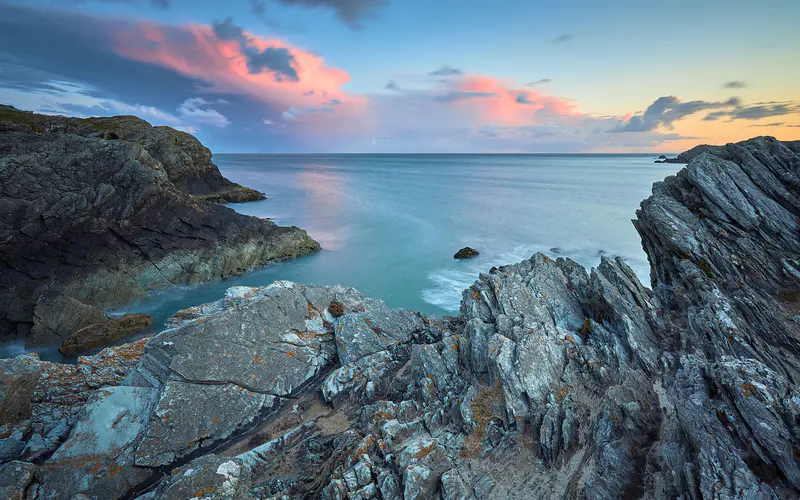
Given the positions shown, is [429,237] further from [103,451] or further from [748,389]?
[748,389]

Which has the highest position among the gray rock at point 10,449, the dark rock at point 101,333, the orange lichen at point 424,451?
the orange lichen at point 424,451

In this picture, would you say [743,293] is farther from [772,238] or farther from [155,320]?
[155,320]

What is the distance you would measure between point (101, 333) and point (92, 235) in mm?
10675

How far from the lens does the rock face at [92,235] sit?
22234mm

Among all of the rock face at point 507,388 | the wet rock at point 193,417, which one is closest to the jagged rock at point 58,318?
the rock face at point 507,388

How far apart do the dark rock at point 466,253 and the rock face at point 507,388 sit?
18.5 metres

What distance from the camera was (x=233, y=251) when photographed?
31391 millimetres

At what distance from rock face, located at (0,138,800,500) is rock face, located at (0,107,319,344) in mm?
12026

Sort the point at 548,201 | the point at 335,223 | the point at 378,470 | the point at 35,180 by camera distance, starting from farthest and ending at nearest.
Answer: the point at 548,201 < the point at 335,223 < the point at 35,180 < the point at 378,470

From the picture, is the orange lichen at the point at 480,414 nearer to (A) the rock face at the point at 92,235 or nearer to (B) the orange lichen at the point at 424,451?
(B) the orange lichen at the point at 424,451

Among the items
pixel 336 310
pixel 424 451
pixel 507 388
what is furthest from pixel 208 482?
pixel 336 310

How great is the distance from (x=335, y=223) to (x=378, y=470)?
147 feet

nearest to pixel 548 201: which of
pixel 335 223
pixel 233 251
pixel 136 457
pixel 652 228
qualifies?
pixel 335 223

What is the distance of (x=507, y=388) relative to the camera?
→ 33.8 feet
